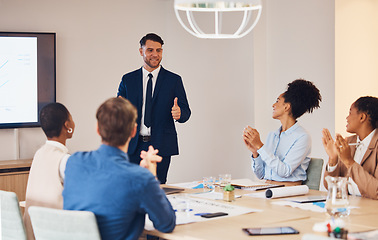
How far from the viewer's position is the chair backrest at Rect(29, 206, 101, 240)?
85.0 inches

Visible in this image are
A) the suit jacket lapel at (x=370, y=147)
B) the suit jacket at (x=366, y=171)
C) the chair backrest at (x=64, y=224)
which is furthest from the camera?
the suit jacket lapel at (x=370, y=147)

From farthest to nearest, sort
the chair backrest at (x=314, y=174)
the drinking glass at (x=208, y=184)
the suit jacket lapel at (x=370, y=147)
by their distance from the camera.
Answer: the chair backrest at (x=314, y=174) → the drinking glass at (x=208, y=184) → the suit jacket lapel at (x=370, y=147)

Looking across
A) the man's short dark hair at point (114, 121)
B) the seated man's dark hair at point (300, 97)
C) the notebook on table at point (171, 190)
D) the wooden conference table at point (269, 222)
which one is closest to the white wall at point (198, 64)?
the seated man's dark hair at point (300, 97)

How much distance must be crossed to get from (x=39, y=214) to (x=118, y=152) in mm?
403

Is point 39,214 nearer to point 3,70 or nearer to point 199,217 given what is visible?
point 199,217

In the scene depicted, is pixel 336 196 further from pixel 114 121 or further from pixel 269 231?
pixel 114 121

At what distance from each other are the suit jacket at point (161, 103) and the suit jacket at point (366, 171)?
1454mm

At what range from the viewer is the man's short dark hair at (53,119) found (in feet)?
9.86

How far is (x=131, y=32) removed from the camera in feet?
21.0

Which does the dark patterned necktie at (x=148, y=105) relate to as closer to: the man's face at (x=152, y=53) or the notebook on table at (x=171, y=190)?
the man's face at (x=152, y=53)

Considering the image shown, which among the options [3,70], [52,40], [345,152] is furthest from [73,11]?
[345,152]

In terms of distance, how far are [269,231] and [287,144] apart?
1.67 m

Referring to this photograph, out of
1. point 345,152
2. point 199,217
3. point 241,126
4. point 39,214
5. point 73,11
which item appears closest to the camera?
point 39,214

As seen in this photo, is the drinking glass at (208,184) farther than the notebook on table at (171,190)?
Yes
